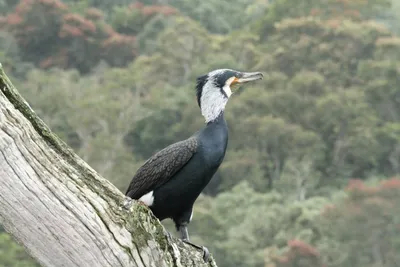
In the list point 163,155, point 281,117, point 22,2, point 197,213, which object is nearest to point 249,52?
point 281,117

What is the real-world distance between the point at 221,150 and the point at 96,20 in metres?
37.9

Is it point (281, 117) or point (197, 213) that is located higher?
point (281, 117)

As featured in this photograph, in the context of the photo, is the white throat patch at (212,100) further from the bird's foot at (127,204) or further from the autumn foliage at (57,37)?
the autumn foliage at (57,37)

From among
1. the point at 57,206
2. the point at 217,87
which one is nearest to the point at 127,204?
the point at 57,206

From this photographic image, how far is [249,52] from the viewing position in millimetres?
38375

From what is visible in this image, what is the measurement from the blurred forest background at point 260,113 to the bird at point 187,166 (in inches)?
686

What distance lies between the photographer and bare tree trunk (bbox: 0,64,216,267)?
3.40 metres

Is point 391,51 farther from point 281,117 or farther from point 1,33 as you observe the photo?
point 1,33

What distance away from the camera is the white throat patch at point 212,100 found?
5422mm

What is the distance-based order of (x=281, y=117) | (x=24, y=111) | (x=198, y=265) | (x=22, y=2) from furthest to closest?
(x=22, y=2) → (x=281, y=117) → (x=198, y=265) → (x=24, y=111)

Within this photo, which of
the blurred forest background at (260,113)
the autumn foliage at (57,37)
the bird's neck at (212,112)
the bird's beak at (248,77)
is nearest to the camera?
the bird's neck at (212,112)

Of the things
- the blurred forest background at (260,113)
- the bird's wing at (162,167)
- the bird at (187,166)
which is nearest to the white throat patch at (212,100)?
the bird at (187,166)

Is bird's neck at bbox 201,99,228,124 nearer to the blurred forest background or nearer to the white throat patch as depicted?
the white throat patch

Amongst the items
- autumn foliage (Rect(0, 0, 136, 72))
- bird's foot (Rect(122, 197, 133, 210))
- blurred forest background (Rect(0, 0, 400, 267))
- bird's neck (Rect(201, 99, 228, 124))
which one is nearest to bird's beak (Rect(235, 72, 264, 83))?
bird's neck (Rect(201, 99, 228, 124))
